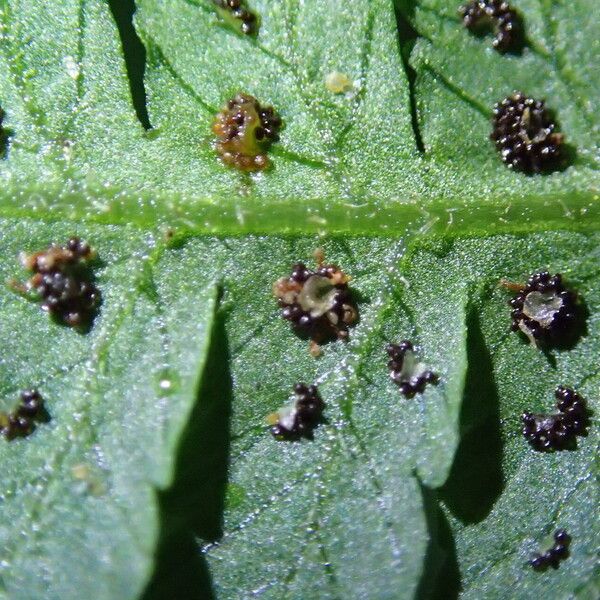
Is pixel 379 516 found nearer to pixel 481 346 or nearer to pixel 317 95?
pixel 481 346

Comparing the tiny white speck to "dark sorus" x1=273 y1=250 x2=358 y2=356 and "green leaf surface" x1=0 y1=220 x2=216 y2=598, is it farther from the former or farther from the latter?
"dark sorus" x1=273 y1=250 x2=358 y2=356

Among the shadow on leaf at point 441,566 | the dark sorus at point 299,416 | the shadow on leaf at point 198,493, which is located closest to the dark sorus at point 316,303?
the dark sorus at point 299,416

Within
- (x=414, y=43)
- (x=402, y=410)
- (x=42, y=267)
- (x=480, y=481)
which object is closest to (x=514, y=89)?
(x=414, y=43)

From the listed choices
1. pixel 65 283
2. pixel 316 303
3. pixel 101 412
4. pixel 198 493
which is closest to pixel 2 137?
pixel 65 283

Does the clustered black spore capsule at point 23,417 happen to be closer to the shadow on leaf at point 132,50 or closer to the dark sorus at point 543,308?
the shadow on leaf at point 132,50

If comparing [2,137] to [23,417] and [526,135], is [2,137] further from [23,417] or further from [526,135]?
[526,135]
